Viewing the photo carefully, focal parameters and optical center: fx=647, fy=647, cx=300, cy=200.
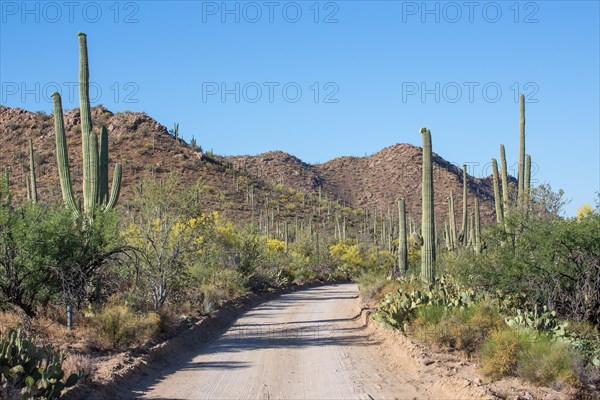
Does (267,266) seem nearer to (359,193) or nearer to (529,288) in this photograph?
(529,288)

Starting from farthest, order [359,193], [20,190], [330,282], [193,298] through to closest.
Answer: [359,193] < [20,190] < [330,282] < [193,298]

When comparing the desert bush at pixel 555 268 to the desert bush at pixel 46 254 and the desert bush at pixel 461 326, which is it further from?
the desert bush at pixel 46 254

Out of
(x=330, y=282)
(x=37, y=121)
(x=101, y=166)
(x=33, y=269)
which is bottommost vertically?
(x=330, y=282)

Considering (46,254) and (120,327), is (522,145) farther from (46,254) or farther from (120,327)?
(46,254)

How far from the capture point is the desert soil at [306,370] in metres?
10.7

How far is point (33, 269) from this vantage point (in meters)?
14.2

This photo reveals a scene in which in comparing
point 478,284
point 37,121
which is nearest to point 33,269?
point 478,284

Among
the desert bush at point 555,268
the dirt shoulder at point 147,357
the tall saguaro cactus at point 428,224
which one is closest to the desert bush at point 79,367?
the dirt shoulder at point 147,357

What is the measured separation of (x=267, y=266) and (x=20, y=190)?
99.1ft

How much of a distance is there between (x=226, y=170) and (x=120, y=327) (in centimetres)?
6456

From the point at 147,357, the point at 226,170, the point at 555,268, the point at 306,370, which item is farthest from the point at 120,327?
the point at 226,170

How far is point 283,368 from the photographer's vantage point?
13.0 metres

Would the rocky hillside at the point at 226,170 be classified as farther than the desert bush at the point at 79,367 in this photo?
Yes

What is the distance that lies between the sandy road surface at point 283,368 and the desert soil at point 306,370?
2 centimetres
